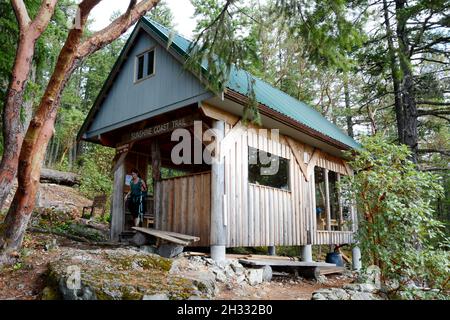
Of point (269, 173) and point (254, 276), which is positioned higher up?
point (269, 173)

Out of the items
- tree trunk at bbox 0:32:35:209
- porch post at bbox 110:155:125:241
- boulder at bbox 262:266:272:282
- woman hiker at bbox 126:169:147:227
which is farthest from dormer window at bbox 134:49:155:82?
boulder at bbox 262:266:272:282

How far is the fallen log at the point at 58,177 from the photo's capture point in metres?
20.1

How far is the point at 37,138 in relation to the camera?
581 cm

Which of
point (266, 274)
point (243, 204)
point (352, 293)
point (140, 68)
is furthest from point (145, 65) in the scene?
point (352, 293)

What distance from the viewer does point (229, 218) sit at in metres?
7.84

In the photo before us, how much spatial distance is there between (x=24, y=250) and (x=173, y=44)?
527 cm

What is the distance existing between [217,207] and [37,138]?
12.1 ft

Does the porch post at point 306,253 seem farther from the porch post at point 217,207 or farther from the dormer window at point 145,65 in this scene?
the dormer window at point 145,65

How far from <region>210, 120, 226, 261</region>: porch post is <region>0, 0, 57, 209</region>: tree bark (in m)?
3.86

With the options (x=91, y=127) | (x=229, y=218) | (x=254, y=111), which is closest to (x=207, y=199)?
(x=229, y=218)

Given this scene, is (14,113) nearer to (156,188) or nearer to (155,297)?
(156,188)

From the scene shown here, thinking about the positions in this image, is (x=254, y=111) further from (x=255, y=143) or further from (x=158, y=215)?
(x=158, y=215)

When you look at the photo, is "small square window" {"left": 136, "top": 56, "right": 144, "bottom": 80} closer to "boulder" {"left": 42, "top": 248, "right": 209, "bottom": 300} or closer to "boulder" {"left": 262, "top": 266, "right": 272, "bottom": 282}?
"boulder" {"left": 42, "top": 248, "right": 209, "bottom": 300}

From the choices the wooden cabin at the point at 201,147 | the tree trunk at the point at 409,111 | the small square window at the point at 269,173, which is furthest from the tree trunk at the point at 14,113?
the tree trunk at the point at 409,111
